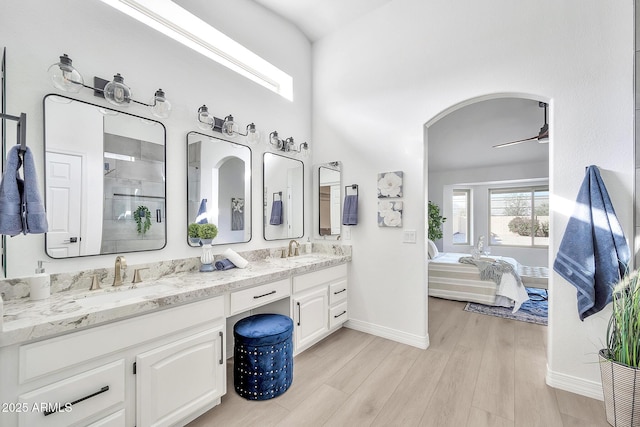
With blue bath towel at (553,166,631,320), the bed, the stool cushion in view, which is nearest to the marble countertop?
the stool cushion

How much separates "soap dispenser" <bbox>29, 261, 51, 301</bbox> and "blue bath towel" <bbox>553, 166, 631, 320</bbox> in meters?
3.27

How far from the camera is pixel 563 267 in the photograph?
1979mm

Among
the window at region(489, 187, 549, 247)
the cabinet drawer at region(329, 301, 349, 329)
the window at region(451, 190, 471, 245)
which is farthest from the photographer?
the window at region(451, 190, 471, 245)

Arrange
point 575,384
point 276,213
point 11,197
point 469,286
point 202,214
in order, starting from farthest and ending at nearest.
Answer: point 469,286 < point 276,213 < point 202,214 < point 575,384 < point 11,197

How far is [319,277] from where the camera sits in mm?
2650

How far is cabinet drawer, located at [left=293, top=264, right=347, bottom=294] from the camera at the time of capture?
2.40 m

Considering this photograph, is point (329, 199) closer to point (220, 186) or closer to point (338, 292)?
point (338, 292)

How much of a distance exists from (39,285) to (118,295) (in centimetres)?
35

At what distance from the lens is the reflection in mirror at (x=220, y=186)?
7.27 feet

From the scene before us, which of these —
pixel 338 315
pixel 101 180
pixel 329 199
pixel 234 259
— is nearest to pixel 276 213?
pixel 329 199

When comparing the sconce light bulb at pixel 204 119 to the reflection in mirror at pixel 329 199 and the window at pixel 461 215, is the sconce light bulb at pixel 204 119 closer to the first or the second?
the reflection in mirror at pixel 329 199

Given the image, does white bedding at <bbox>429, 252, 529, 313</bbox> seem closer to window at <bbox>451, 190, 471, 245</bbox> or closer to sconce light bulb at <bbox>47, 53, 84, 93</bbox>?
window at <bbox>451, 190, 471, 245</bbox>

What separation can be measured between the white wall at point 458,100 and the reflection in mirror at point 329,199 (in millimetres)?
136

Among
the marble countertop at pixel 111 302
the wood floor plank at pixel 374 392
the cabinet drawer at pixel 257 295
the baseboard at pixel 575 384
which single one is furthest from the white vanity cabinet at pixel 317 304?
the baseboard at pixel 575 384
